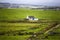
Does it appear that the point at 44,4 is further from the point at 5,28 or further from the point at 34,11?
the point at 5,28

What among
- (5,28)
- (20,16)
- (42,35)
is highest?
(20,16)

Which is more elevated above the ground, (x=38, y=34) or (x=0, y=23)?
(x=0, y=23)

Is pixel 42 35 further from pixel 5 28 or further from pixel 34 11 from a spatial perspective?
pixel 5 28

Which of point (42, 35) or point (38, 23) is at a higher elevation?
point (38, 23)

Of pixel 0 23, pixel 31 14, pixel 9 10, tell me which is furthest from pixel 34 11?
pixel 0 23

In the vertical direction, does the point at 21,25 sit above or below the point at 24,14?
below

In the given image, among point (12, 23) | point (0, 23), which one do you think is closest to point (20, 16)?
point (12, 23)
